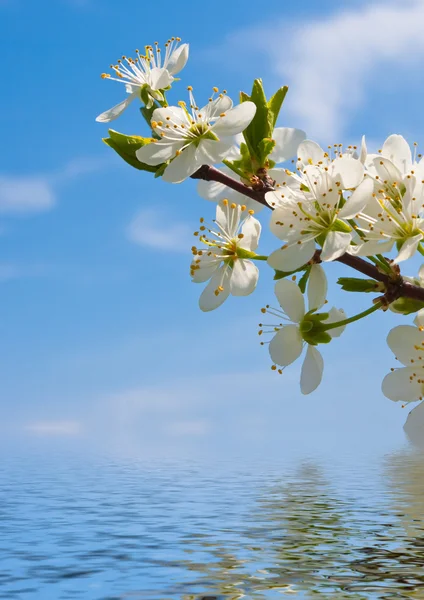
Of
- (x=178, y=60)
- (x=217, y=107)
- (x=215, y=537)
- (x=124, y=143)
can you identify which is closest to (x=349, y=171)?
(x=217, y=107)

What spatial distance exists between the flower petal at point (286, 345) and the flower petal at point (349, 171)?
37 centimetres

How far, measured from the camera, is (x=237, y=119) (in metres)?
1.72

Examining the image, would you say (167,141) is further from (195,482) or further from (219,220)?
(195,482)

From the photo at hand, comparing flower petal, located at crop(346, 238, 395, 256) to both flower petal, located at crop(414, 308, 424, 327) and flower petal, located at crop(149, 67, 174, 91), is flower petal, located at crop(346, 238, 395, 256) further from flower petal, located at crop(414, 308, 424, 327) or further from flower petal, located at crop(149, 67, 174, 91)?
flower petal, located at crop(149, 67, 174, 91)

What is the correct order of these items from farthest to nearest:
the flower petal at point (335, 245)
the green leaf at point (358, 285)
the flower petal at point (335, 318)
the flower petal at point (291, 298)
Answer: the flower petal at point (335, 318)
the flower petal at point (291, 298)
the green leaf at point (358, 285)
the flower petal at point (335, 245)

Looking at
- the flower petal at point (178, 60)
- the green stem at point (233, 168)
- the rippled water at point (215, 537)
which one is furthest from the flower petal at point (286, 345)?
the rippled water at point (215, 537)

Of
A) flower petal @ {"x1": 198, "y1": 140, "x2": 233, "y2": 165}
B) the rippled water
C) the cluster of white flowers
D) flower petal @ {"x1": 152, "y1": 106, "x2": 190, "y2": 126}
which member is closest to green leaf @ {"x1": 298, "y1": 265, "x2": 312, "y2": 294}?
the cluster of white flowers

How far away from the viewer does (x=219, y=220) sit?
1.97 meters

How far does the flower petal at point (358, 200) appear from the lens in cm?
155

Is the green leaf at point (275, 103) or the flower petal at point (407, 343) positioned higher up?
the green leaf at point (275, 103)

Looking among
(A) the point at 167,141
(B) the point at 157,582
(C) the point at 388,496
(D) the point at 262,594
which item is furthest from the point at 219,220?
(C) the point at 388,496

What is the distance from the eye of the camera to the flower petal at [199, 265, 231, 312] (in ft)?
Answer: 6.15

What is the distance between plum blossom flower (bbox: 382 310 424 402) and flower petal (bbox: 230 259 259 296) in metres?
0.31

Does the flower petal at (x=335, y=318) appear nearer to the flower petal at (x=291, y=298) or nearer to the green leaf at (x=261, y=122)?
the flower petal at (x=291, y=298)
